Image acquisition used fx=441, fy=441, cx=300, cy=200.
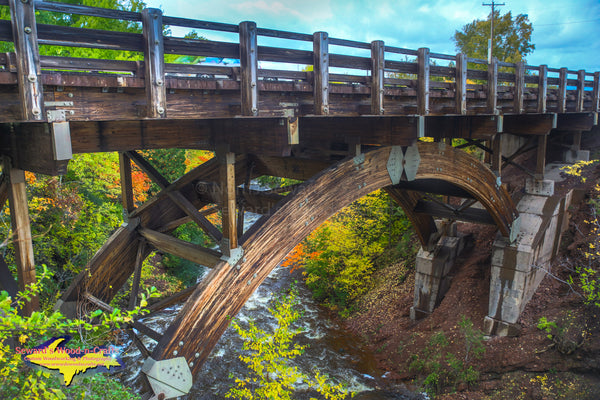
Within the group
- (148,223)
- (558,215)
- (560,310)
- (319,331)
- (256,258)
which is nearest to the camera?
(256,258)

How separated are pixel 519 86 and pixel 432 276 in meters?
7.31

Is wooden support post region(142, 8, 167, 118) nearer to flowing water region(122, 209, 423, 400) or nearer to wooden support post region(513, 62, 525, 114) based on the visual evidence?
flowing water region(122, 209, 423, 400)

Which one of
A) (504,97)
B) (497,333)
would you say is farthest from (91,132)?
(497,333)

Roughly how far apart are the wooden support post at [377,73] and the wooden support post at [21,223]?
480cm

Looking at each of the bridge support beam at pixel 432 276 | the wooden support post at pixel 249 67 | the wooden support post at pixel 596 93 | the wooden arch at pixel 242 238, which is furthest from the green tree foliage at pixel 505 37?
the wooden support post at pixel 249 67

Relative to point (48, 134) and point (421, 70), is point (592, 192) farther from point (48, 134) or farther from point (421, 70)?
point (48, 134)

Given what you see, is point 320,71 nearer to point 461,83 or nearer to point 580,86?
point 461,83

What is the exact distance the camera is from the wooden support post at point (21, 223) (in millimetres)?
4785

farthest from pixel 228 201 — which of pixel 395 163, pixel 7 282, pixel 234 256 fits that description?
pixel 395 163

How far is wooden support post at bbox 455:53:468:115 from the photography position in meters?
8.34

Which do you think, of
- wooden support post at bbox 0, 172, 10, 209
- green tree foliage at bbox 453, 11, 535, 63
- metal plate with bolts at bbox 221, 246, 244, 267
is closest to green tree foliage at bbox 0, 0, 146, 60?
wooden support post at bbox 0, 172, 10, 209

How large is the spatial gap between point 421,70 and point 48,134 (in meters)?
5.72

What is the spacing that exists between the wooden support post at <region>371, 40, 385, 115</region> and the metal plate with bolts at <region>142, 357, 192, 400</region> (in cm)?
453

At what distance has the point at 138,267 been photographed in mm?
7449
